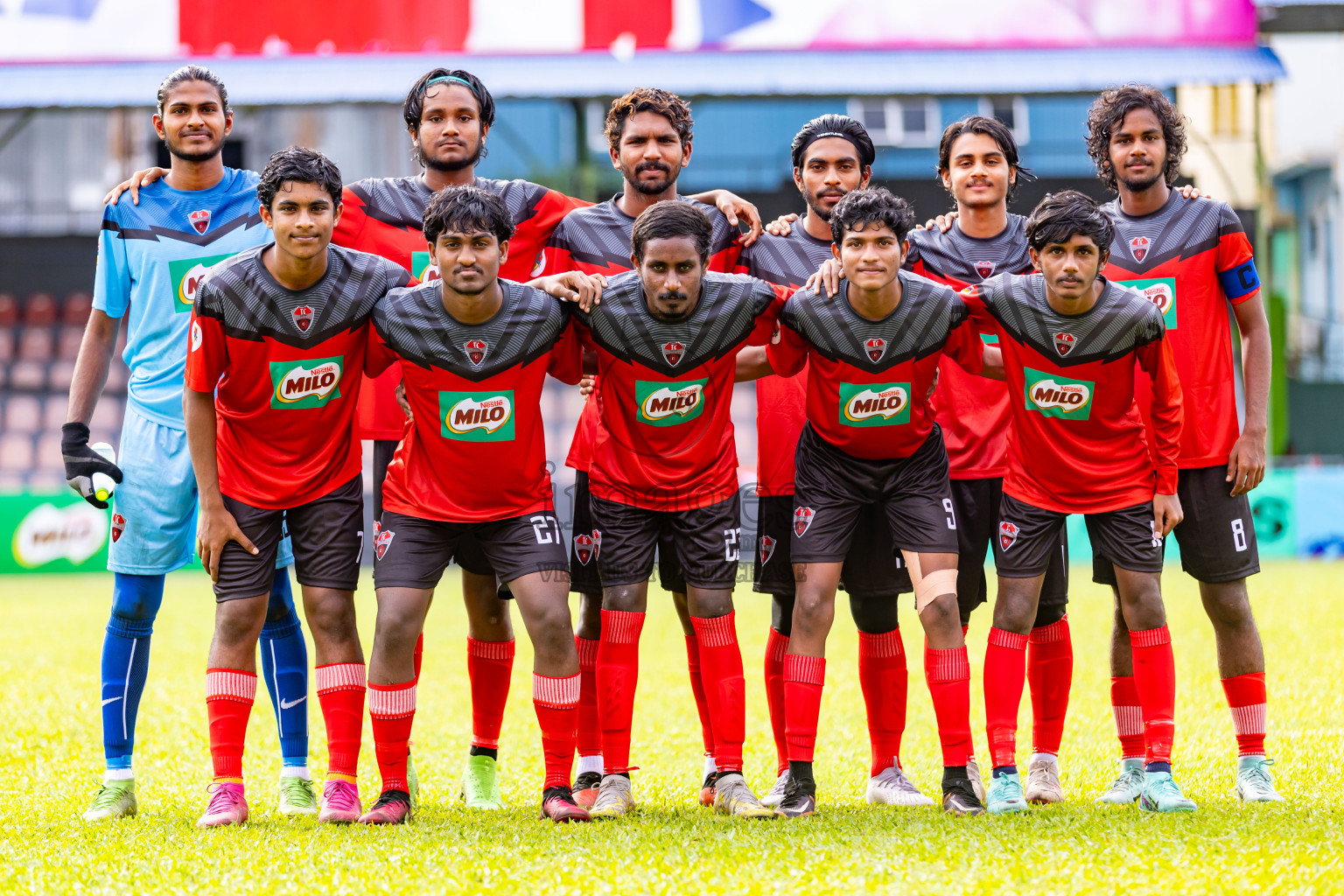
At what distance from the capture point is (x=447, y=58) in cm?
1614

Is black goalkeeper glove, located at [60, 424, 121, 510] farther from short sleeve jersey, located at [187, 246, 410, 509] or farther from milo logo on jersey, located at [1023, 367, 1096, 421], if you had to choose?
milo logo on jersey, located at [1023, 367, 1096, 421]

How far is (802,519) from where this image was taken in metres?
4.46

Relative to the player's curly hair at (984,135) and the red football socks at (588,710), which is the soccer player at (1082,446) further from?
the red football socks at (588,710)

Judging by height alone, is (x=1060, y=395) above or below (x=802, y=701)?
above

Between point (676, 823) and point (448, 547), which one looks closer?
point (676, 823)

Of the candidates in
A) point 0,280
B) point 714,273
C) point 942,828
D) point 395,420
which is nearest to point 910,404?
point 714,273

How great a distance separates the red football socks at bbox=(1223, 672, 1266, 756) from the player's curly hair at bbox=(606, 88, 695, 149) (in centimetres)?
270

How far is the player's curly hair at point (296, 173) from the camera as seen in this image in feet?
14.0

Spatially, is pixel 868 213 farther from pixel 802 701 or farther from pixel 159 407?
pixel 159 407

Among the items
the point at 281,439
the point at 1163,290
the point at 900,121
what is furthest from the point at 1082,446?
the point at 900,121

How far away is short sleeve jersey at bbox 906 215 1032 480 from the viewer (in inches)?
190

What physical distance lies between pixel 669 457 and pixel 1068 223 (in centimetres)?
146

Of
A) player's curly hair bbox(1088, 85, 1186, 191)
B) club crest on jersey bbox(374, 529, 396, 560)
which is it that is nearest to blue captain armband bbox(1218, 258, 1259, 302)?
player's curly hair bbox(1088, 85, 1186, 191)

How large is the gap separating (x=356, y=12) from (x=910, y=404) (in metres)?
13.4
